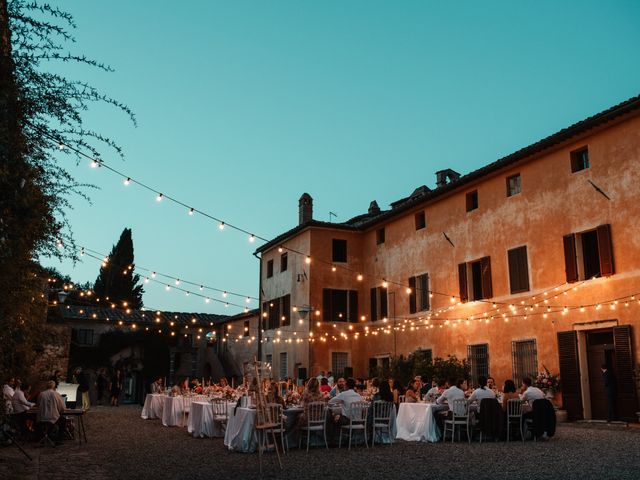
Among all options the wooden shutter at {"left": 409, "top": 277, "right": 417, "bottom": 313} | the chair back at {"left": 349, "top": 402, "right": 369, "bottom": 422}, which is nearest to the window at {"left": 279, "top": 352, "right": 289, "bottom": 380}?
the wooden shutter at {"left": 409, "top": 277, "right": 417, "bottom": 313}

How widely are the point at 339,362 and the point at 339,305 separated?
7.24 ft

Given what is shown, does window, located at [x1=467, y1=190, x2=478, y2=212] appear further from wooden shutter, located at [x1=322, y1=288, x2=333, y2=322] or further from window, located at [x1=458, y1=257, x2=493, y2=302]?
wooden shutter, located at [x1=322, y1=288, x2=333, y2=322]

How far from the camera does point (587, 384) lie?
1403 cm

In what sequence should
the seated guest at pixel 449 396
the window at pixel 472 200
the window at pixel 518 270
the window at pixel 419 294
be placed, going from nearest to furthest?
the seated guest at pixel 449 396 < the window at pixel 518 270 < the window at pixel 472 200 < the window at pixel 419 294

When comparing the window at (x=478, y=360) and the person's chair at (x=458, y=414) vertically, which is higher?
the window at (x=478, y=360)

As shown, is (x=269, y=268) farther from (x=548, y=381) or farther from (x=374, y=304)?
(x=548, y=381)

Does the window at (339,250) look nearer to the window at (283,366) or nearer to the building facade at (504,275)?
the building facade at (504,275)

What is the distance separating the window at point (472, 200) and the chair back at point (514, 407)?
8.48 meters

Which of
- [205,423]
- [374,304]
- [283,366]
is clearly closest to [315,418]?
[205,423]

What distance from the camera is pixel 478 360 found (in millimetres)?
17094

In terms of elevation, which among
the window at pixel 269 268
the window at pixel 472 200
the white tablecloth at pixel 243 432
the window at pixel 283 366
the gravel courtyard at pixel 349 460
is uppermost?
the window at pixel 472 200

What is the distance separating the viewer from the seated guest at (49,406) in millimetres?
10031

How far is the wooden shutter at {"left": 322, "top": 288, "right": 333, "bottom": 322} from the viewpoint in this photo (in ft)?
74.3

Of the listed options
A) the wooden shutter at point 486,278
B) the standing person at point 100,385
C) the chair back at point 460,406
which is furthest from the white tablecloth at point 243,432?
the standing person at point 100,385
